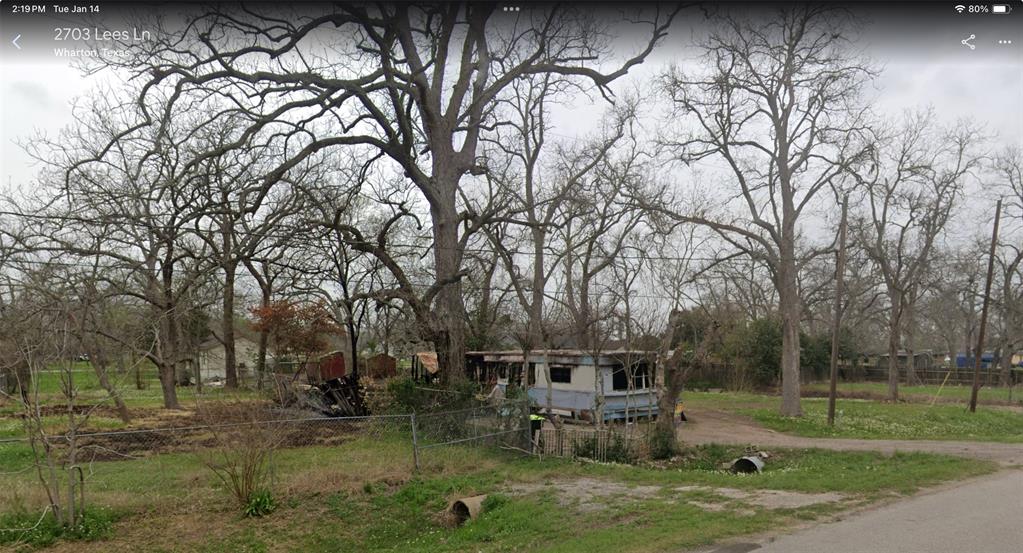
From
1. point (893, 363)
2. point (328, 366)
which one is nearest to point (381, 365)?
point (328, 366)

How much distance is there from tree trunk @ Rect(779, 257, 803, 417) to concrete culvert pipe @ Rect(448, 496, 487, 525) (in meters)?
17.3

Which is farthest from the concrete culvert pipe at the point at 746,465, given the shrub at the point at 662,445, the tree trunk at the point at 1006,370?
the tree trunk at the point at 1006,370

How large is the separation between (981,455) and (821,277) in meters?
29.6

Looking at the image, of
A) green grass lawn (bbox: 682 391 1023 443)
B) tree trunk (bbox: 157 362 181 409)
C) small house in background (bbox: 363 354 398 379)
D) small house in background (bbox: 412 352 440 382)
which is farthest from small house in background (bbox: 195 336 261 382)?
green grass lawn (bbox: 682 391 1023 443)

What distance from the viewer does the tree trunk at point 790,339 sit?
24.2 m

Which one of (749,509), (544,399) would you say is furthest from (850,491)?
(544,399)

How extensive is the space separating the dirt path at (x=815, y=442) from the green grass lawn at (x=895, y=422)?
1.08 meters

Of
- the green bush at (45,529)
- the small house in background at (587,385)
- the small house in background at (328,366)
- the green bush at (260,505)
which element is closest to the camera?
the green bush at (45,529)

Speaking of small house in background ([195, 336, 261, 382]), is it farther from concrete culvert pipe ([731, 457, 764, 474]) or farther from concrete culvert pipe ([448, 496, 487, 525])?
concrete culvert pipe ([448, 496, 487, 525])

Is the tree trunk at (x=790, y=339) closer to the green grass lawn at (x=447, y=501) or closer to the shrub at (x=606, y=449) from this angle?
Answer: the green grass lawn at (x=447, y=501)

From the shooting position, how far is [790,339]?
2459 centimetres

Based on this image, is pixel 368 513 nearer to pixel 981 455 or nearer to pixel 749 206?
pixel 981 455

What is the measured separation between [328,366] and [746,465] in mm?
24969

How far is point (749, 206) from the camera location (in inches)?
965
